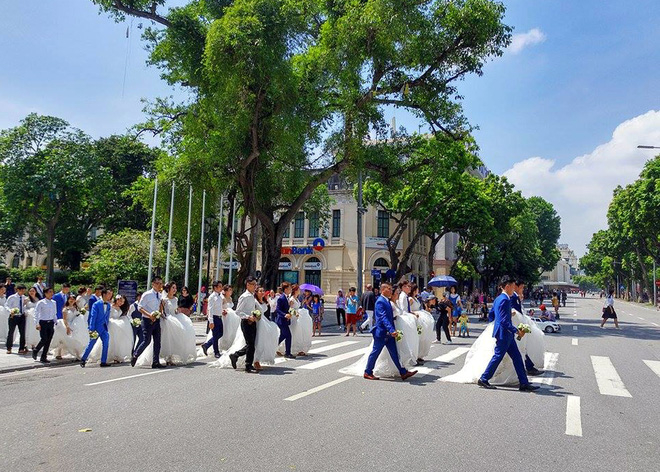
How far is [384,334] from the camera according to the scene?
30.8 ft

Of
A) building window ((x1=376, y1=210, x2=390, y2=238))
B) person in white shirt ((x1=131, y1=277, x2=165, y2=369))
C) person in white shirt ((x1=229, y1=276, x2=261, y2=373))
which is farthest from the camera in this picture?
building window ((x1=376, y1=210, x2=390, y2=238))

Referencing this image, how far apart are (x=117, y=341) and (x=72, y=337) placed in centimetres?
154

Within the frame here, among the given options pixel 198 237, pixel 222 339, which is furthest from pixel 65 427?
pixel 198 237

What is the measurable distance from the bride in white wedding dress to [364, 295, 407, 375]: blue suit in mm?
169

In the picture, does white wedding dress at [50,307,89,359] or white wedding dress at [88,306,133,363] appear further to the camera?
white wedding dress at [50,307,89,359]

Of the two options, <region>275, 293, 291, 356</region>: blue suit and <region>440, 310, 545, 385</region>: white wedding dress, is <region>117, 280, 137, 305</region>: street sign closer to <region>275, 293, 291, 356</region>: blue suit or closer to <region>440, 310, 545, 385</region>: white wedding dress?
<region>275, 293, 291, 356</region>: blue suit

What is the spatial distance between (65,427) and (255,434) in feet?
7.42

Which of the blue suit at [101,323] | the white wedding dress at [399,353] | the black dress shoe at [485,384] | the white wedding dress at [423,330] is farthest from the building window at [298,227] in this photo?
the black dress shoe at [485,384]

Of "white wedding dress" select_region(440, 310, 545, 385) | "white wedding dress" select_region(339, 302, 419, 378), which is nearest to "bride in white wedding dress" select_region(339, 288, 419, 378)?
"white wedding dress" select_region(339, 302, 419, 378)

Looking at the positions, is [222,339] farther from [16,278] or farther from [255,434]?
[16,278]

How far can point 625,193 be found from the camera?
50.4m

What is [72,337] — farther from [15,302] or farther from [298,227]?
[298,227]

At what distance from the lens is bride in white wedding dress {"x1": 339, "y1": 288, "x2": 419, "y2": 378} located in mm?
9633

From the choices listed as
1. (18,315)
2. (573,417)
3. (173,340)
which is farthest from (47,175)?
(573,417)
